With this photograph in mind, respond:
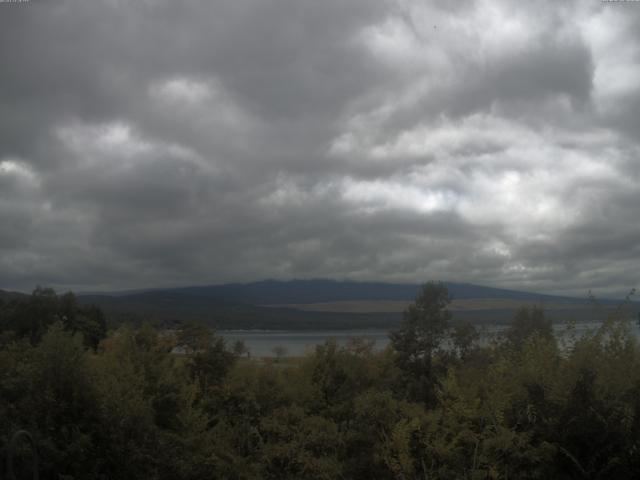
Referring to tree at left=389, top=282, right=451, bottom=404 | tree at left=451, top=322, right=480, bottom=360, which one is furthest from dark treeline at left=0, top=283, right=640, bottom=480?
tree at left=451, top=322, right=480, bottom=360

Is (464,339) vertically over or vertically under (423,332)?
under

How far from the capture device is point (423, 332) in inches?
1350

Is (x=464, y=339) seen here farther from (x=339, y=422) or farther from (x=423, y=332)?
(x=339, y=422)

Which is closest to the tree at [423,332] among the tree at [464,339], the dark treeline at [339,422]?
the tree at [464,339]

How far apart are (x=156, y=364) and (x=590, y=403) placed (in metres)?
11.2

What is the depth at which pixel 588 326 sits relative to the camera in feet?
47.7

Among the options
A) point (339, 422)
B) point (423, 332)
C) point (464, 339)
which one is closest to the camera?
point (339, 422)

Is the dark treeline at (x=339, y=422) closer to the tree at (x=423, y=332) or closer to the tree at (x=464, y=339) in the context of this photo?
the tree at (x=423, y=332)

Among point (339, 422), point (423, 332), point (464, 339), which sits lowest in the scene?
point (339, 422)

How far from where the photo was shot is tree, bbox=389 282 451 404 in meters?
32.7

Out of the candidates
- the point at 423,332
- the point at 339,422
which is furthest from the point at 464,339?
the point at 339,422

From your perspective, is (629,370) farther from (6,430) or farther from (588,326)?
(6,430)

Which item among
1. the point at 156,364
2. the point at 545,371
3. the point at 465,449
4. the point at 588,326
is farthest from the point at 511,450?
the point at 156,364

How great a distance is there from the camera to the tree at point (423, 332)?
107 feet
